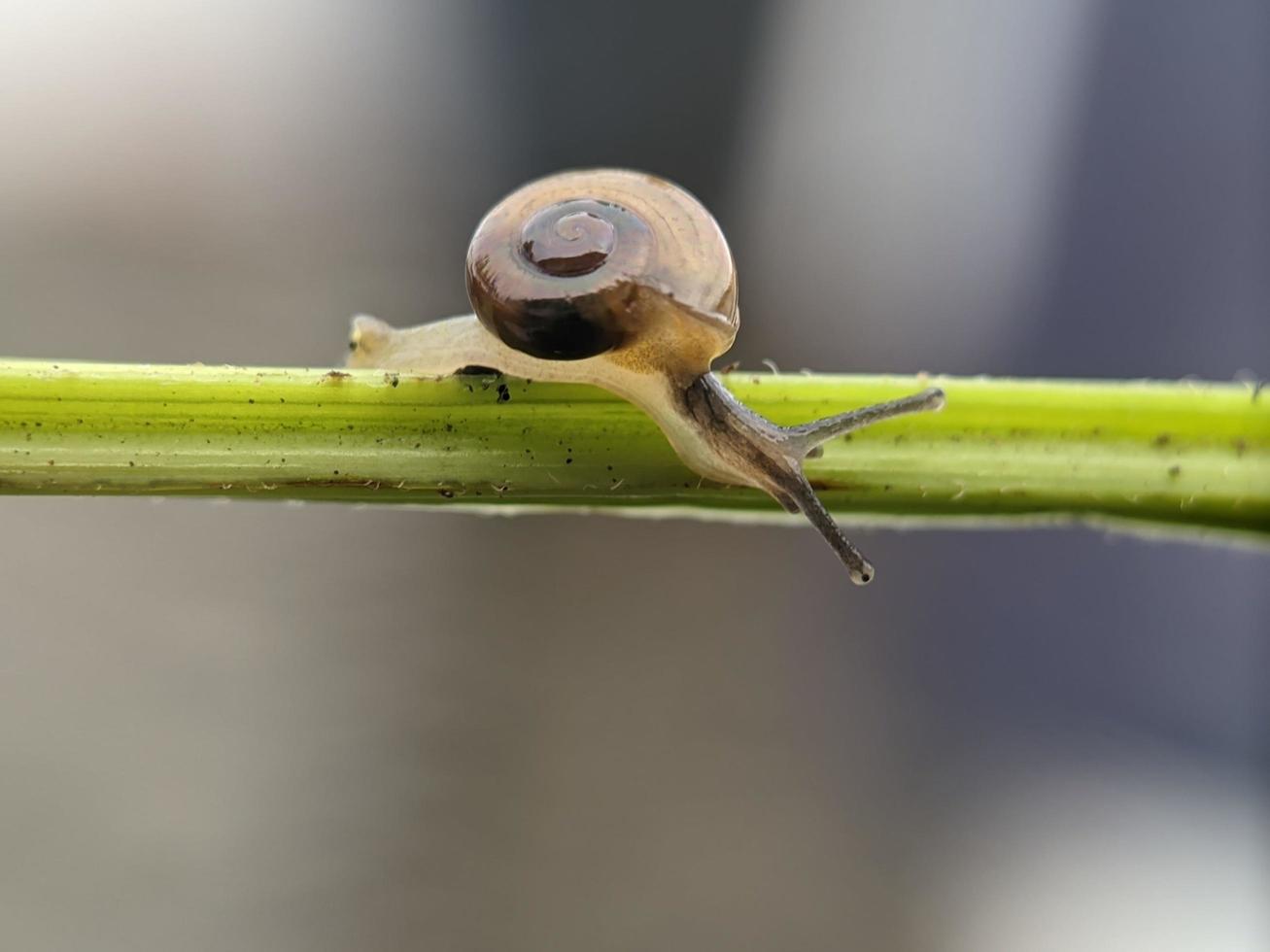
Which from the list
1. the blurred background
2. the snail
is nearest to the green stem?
the snail

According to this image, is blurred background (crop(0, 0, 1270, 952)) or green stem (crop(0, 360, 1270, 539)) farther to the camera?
blurred background (crop(0, 0, 1270, 952))

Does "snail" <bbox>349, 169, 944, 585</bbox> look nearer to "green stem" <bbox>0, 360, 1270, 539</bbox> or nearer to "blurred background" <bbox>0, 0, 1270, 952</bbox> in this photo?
"green stem" <bbox>0, 360, 1270, 539</bbox>

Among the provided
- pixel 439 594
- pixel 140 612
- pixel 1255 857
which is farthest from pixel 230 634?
pixel 1255 857

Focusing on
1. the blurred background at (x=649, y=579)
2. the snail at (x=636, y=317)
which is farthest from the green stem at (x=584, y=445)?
the blurred background at (x=649, y=579)

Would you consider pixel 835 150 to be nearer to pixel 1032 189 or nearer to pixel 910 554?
pixel 1032 189

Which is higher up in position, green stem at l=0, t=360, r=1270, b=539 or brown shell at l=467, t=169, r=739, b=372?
brown shell at l=467, t=169, r=739, b=372

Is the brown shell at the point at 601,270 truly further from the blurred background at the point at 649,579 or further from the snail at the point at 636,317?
the blurred background at the point at 649,579

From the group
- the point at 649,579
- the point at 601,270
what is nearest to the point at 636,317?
the point at 601,270
